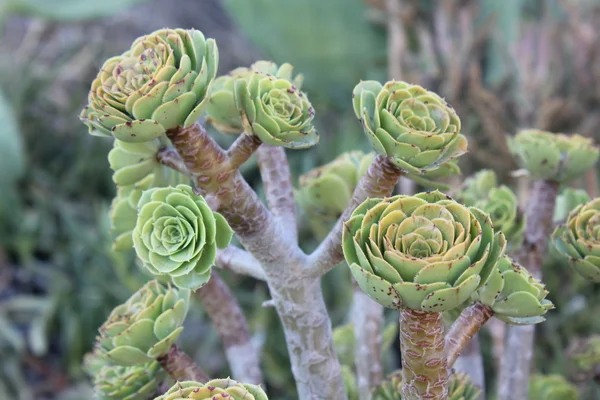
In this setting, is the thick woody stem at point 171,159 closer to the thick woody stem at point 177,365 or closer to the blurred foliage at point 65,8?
the thick woody stem at point 177,365

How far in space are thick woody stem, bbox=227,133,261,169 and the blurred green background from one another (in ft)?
2.76

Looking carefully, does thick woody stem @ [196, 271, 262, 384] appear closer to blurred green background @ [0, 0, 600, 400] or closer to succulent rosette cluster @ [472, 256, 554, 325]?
succulent rosette cluster @ [472, 256, 554, 325]

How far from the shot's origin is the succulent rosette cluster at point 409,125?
365 millimetres

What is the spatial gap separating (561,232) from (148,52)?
31 centimetres

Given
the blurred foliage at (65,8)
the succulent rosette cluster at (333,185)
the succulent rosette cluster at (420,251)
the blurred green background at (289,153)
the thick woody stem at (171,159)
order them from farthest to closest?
the blurred foliage at (65,8) → the blurred green background at (289,153) → the succulent rosette cluster at (333,185) → the thick woody stem at (171,159) → the succulent rosette cluster at (420,251)

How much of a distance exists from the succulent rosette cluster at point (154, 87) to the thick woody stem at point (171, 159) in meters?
0.05

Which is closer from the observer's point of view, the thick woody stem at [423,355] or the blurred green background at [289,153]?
the thick woody stem at [423,355]

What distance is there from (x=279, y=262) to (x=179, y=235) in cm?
8

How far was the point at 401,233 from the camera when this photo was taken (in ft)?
1.06

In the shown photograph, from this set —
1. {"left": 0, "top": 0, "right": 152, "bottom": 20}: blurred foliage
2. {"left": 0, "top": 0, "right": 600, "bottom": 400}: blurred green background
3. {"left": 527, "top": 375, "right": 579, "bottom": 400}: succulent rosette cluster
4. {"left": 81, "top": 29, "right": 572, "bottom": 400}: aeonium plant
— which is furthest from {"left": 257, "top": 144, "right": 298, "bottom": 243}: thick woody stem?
{"left": 0, "top": 0, "right": 152, "bottom": 20}: blurred foliage

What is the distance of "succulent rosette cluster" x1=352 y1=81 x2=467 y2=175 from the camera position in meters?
0.36

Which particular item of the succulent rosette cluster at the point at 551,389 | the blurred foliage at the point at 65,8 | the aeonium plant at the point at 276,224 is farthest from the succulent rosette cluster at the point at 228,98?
the blurred foliage at the point at 65,8

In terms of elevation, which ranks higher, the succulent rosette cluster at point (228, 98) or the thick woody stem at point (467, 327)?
the succulent rosette cluster at point (228, 98)

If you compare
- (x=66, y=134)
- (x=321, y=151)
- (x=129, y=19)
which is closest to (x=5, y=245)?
(x=66, y=134)
